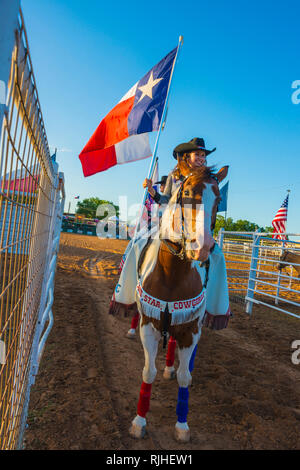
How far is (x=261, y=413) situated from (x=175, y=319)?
1.73m

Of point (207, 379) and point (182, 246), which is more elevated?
point (182, 246)

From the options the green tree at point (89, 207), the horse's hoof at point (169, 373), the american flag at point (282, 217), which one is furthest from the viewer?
the green tree at point (89, 207)

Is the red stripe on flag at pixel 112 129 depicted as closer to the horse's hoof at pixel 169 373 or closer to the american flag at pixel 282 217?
the horse's hoof at pixel 169 373

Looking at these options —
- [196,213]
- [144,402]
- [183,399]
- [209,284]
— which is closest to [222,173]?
[196,213]

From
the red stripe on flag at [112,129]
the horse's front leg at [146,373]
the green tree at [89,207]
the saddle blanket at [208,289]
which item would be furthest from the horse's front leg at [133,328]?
the green tree at [89,207]

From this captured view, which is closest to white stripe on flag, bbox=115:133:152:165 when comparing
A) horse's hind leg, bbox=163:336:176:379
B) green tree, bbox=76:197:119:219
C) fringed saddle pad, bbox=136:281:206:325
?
fringed saddle pad, bbox=136:281:206:325

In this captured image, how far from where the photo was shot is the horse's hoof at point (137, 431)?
2.50 m

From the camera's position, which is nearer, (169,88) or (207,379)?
(207,379)

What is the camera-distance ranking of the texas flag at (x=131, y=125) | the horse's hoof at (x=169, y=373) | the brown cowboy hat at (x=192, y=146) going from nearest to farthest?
the brown cowboy hat at (x=192, y=146), the horse's hoof at (x=169, y=373), the texas flag at (x=131, y=125)

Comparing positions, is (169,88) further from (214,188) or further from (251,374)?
(251,374)

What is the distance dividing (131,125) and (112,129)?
0.43 metres

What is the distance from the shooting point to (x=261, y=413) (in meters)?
3.04

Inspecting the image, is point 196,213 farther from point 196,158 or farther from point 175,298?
point 196,158
